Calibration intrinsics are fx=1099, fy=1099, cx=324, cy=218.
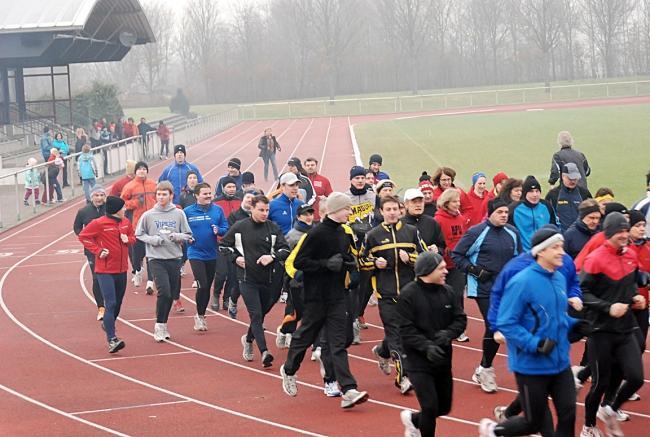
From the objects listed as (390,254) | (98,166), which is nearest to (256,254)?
(390,254)

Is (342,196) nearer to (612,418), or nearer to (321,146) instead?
(612,418)

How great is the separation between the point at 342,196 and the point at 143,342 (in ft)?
14.8

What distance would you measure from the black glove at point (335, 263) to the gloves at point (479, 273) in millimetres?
1317

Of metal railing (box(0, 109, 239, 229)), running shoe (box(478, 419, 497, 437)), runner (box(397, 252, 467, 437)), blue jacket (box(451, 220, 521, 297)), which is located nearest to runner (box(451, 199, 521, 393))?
blue jacket (box(451, 220, 521, 297))

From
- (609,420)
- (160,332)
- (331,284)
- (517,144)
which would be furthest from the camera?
(517,144)

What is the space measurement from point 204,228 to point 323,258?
4008 mm

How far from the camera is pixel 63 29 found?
38.8 metres

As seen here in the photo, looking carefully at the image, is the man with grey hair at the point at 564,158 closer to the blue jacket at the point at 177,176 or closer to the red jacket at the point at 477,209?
the red jacket at the point at 477,209

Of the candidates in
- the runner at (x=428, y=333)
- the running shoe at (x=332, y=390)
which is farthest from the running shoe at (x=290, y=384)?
the runner at (x=428, y=333)

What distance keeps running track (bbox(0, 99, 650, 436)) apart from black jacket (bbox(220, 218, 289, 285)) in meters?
1.00

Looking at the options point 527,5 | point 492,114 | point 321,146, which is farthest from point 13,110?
point 527,5

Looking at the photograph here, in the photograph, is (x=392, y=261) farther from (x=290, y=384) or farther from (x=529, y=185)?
(x=529, y=185)

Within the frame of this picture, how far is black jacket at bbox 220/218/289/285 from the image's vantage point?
1131cm

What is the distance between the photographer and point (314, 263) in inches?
379
